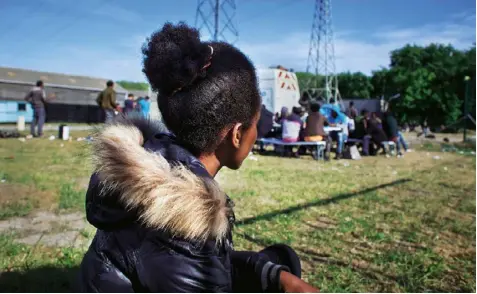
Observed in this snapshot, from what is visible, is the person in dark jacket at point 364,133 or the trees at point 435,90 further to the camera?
the trees at point 435,90

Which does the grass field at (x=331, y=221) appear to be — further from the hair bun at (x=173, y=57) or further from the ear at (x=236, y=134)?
the ear at (x=236, y=134)

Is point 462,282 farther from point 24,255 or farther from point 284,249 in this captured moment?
point 24,255

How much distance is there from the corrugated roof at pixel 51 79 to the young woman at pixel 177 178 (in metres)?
24.9

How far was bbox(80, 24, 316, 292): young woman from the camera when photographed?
993 mm

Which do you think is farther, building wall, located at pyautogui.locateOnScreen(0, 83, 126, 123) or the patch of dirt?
building wall, located at pyautogui.locateOnScreen(0, 83, 126, 123)

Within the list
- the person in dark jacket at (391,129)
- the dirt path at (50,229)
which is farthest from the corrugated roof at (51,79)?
the dirt path at (50,229)

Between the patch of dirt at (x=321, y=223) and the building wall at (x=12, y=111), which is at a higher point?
the building wall at (x=12, y=111)

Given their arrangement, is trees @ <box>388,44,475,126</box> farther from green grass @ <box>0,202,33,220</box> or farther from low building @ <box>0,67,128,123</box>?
green grass @ <box>0,202,33,220</box>

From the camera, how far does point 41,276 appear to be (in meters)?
2.36

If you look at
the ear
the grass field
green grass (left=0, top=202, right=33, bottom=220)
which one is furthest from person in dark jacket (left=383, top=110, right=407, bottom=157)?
the ear

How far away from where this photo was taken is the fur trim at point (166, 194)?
0.98 metres

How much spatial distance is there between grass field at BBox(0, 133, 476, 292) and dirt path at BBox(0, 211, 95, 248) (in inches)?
2.6

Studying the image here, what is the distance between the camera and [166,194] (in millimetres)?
1003

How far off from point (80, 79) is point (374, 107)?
2306 centimetres
